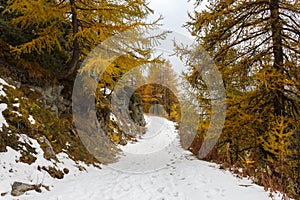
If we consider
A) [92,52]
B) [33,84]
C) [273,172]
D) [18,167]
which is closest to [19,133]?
[18,167]

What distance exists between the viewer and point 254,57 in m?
6.82

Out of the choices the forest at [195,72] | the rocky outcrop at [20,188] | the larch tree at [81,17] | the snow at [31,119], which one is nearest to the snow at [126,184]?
the rocky outcrop at [20,188]

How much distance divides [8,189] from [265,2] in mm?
7659

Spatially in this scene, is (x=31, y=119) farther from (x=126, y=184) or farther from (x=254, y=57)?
(x=254, y=57)

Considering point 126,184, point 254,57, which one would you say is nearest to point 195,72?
point 254,57

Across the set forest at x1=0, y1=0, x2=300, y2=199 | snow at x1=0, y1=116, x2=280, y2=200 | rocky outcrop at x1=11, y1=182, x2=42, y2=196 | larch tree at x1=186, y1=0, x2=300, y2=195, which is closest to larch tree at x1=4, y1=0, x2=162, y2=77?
forest at x1=0, y1=0, x2=300, y2=199

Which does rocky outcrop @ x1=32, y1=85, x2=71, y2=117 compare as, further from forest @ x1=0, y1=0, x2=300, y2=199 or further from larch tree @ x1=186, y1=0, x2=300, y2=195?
larch tree @ x1=186, y1=0, x2=300, y2=195

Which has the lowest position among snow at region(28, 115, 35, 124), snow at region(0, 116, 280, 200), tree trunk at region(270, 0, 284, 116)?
snow at region(0, 116, 280, 200)

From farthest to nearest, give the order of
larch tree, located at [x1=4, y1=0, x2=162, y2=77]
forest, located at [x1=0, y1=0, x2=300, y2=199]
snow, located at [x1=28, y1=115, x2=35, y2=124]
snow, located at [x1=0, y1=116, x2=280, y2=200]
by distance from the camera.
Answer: larch tree, located at [x1=4, y1=0, x2=162, y2=77]
snow, located at [x1=28, y1=115, x2=35, y2=124]
forest, located at [x1=0, y1=0, x2=300, y2=199]
snow, located at [x1=0, y1=116, x2=280, y2=200]

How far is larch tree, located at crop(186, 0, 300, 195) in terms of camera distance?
20.9 feet

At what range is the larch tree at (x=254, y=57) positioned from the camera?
20.9ft

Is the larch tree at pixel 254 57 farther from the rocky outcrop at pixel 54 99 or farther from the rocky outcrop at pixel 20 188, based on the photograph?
the rocky outcrop at pixel 54 99

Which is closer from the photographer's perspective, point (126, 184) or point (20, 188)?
point (20, 188)

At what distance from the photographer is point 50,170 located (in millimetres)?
5941
